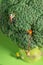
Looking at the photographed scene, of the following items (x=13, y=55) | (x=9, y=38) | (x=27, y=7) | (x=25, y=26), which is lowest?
(x=13, y=55)

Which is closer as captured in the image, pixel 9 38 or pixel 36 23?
pixel 36 23

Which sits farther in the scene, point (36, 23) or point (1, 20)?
point (1, 20)

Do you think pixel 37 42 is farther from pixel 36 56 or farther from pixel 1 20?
pixel 1 20

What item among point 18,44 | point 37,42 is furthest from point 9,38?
point 37,42

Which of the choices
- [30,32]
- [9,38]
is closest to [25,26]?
[30,32]

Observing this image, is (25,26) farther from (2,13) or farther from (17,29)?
(2,13)

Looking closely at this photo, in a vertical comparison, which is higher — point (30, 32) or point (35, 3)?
point (35, 3)
